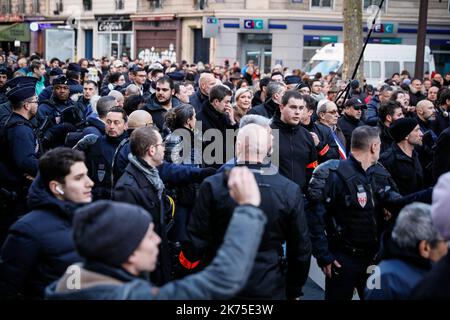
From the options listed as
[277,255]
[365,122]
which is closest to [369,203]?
[277,255]

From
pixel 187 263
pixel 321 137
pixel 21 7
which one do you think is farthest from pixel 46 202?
pixel 21 7

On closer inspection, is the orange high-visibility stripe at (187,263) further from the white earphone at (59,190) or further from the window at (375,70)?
the window at (375,70)

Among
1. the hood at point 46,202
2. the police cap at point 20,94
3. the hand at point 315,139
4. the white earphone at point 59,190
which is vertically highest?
the police cap at point 20,94

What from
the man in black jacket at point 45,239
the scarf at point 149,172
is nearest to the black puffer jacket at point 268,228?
the man in black jacket at point 45,239

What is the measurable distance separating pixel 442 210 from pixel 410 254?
270 mm

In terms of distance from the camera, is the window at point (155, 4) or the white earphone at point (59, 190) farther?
the window at point (155, 4)

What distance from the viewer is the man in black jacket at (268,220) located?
379 centimetres

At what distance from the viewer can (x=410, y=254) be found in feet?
10.2

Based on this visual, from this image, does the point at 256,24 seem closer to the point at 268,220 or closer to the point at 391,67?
the point at 391,67

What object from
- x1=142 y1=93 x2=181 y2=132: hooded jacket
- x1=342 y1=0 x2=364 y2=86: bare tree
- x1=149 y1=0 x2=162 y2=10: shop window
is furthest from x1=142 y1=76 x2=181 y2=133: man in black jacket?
x1=149 y1=0 x2=162 y2=10: shop window

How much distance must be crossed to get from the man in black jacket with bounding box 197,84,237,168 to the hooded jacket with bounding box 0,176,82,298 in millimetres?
3175

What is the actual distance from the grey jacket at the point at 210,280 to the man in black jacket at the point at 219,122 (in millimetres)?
4044
